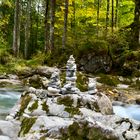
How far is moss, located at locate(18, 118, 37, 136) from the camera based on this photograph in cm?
872

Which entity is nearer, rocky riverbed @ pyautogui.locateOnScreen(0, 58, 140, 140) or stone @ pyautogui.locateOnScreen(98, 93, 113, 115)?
rocky riverbed @ pyautogui.locateOnScreen(0, 58, 140, 140)

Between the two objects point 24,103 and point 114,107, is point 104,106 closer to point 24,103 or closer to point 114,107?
point 24,103

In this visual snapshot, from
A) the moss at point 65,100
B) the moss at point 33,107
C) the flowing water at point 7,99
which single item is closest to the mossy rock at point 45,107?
the moss at point 33,107

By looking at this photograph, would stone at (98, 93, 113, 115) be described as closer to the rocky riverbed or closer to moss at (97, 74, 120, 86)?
the rocky riverbed

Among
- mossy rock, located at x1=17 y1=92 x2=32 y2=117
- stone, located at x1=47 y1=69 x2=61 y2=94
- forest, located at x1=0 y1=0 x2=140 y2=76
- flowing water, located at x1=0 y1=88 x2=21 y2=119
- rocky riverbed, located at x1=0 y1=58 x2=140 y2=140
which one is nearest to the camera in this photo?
rocky riverbed, located at x1=0 y1=58 x2=140 y2=140

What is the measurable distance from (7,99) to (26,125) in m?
6.93

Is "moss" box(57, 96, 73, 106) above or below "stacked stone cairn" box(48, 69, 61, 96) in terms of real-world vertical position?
below

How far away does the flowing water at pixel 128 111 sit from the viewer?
13.7m

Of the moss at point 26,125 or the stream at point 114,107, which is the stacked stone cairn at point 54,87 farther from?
the moss at point 26,125

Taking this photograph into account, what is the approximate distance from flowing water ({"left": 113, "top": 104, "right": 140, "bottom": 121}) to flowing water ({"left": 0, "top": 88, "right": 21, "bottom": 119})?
364cm

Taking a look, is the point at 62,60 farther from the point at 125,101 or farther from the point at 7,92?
the point at 125,101

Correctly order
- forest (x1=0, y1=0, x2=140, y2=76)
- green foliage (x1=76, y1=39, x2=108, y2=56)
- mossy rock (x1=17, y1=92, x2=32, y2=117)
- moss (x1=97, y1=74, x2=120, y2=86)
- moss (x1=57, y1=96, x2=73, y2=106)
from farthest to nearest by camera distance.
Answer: forest (x1=0, y1=0, x2=140, y2=76), green foliage (x1=76, y1=39, x2=108, y2=56), moss (x1=97, y1=74, x2=120, y2=86), moss (x1=57, y1=96, x2=73, y2=106), mossy rock (x1=17, y1=92, x2=32, y2=117)

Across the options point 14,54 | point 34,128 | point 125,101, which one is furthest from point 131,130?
point 14,54

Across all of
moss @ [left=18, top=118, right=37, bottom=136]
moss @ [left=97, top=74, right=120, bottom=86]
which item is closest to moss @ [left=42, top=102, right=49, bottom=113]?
moss @ [left=18, top=118, right=37, bottom=136]
